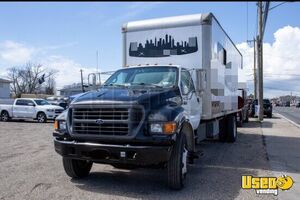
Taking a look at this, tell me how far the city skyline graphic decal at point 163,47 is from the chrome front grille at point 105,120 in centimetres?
360

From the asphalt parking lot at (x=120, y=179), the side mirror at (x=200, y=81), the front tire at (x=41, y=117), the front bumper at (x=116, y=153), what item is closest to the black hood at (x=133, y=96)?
the front bumper at (x=116, y=153)

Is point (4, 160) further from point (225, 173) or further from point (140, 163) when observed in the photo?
point (225, 173)

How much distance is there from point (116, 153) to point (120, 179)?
1403 mm

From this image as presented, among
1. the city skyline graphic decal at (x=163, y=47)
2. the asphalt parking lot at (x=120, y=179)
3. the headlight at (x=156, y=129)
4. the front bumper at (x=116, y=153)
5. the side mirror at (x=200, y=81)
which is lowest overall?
the asphalt parking lot at (x=120, y=179)

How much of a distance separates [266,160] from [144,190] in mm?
4515

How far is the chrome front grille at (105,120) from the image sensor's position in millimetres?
6242

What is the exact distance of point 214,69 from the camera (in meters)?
10.0

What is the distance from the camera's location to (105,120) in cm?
640

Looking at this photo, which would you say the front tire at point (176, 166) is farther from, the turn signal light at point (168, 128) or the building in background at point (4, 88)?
the building in background at point (4, 88)

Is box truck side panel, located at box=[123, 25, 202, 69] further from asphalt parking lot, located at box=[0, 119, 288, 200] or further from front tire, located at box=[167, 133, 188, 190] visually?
front tire, located at box=[167, 133, 188, 190]

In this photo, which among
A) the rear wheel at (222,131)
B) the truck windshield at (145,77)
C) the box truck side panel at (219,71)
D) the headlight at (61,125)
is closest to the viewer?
the headlight at (61,125)

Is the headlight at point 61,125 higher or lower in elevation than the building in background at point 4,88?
lower

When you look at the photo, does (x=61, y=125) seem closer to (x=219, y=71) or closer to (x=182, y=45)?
(x=182, y=45)

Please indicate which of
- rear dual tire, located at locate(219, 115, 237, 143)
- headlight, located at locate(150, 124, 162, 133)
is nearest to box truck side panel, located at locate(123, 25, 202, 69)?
headlight, located at locate(150, 124, 162, 133)
